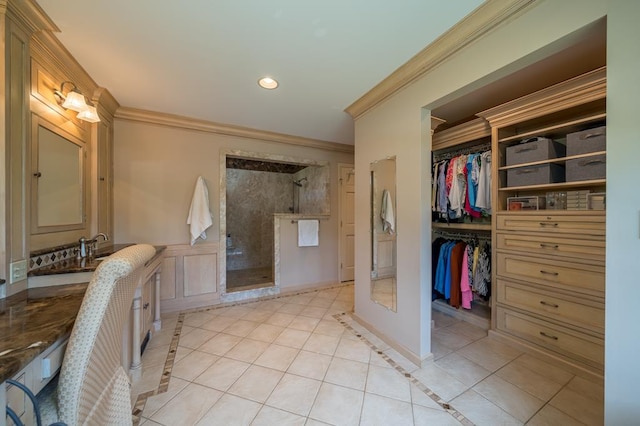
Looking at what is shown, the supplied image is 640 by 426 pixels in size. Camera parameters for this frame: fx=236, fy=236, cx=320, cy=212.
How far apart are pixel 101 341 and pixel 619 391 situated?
2.07m

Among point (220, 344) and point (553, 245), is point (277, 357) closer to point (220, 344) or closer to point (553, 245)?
point (220, 344)

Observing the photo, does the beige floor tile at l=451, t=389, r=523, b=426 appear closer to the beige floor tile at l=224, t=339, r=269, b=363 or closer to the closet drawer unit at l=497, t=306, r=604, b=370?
the closet drawer unit at l=497, t=306, r=604, b=370

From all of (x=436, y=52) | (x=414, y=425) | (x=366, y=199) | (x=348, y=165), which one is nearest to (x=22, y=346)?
(x=414, y=425)

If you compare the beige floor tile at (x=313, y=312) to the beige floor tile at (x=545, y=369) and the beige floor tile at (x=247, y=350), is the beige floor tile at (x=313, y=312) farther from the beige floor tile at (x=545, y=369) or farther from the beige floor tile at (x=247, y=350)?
the beige floor tile at (x=545, y=369)

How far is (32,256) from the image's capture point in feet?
4.88

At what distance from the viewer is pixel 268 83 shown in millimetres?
2121

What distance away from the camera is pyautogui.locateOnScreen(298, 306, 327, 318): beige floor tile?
2.85 meters

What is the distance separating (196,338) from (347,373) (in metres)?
1.50

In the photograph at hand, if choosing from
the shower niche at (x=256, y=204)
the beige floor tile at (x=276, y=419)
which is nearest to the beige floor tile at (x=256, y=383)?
the beige floor tile at (x=276, y=419)

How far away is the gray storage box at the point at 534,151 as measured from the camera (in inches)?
78.7

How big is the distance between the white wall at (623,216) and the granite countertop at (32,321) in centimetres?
205

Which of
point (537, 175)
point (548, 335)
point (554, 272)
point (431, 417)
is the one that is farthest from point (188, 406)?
point (537, 175)

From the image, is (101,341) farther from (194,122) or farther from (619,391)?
(194,122)

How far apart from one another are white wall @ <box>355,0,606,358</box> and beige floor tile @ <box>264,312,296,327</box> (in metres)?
0.79
